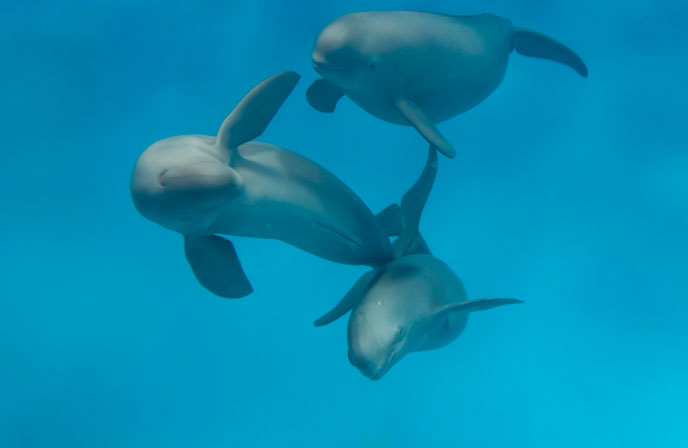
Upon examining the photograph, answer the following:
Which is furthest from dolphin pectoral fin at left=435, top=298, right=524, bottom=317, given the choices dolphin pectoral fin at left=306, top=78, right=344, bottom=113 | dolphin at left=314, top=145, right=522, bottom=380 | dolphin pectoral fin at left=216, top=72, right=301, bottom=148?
dolphin pectoral fin at left=306, top=78, right=344, bottom=113

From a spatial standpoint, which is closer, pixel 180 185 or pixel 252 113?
pixel 180 185

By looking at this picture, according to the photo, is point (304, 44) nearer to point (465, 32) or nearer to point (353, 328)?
point (465, 32)

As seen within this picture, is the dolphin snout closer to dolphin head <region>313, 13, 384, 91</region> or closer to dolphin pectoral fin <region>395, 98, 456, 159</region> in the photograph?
dolphin pectoral fin <region>395, 98, 456, 159</region>

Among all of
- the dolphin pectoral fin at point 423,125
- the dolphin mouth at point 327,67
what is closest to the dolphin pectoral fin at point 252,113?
the dolphin mouth at point 327,67

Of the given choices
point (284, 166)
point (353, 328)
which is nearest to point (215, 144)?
point (284, 166)

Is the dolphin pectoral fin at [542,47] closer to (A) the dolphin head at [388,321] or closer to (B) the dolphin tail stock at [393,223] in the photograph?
(B) the dolphin tail stock at [393,223]

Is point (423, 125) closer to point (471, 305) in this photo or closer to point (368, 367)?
point (471, 305)

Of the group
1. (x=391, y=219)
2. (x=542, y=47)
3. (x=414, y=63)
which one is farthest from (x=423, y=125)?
(x=542, y=47)

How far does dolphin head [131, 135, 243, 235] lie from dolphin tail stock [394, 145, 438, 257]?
6.56 feet

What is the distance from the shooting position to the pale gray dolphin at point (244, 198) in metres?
3.71

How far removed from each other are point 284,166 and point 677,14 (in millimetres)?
→ 8418

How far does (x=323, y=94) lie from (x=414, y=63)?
1363 millimetres

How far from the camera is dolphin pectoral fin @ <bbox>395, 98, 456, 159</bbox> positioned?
15.5ft

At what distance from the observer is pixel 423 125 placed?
4957 millimetres
